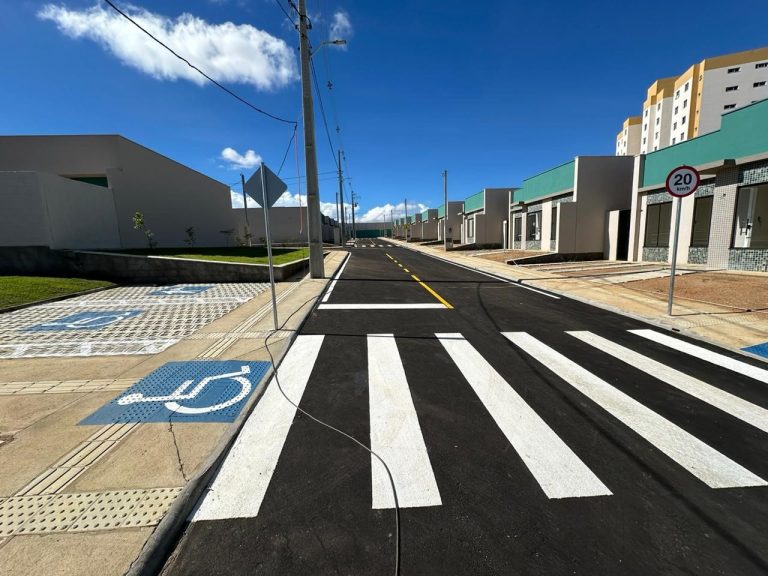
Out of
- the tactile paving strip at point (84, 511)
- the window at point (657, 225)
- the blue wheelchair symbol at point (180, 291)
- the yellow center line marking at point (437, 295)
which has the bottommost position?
the tactile paving strip at point (84, 511)

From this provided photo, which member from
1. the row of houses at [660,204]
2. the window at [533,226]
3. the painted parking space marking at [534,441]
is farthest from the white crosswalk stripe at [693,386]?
the window at [533,226]

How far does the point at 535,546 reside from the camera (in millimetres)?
2199

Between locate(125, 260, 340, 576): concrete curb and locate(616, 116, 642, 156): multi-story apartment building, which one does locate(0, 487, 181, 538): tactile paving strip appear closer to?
locate(125, 260, 340, 576): concrete curb

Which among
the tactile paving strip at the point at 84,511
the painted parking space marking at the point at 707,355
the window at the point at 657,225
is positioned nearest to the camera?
the tactile paving strip at the point at 84,511

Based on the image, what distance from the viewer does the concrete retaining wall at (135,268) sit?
13.5 m

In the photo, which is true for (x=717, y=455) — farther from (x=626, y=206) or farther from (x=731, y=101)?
(x=731, y=101)

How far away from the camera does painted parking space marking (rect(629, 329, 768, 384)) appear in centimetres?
477

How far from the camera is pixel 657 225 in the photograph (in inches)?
719

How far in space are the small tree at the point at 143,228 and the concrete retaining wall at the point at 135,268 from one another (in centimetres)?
832

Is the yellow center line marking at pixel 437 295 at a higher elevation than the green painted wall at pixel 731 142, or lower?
lower

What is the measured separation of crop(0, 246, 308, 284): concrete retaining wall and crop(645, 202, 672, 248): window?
1889 centimetres

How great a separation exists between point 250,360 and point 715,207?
18.2 metres

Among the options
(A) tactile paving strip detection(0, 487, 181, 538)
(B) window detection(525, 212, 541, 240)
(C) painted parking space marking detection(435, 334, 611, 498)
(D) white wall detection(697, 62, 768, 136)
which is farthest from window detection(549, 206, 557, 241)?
(D) white wall detection(697, 62, 768, 136)

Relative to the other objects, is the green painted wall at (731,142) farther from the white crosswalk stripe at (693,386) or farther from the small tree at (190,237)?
the small tree at (190,237)
